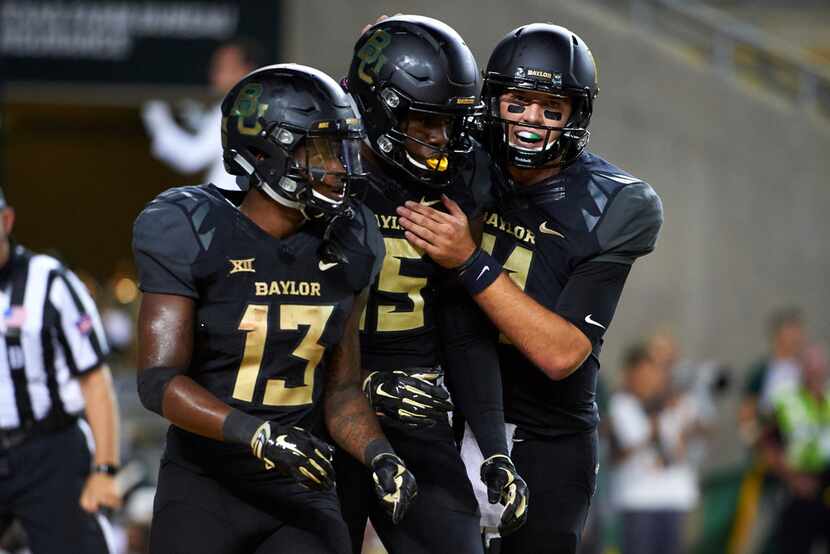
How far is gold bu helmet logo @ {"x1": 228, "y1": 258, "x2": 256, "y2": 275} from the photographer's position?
3801 millimetres

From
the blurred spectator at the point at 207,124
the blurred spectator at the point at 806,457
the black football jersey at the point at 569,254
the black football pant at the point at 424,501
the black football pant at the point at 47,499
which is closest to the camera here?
the black football pant at the point at 424,501

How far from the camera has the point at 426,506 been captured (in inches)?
163

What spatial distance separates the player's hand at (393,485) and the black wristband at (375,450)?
3 cm

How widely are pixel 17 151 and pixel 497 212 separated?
13190 millimetres

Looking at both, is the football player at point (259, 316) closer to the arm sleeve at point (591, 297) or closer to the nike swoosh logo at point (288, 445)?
the nike swoosh logo at point (288, 445)

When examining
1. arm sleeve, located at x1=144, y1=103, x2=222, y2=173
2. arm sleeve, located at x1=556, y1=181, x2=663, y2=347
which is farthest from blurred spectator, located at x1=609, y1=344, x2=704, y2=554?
arm sleeve, located at x1=556, y1=181, x2=663, y2=347

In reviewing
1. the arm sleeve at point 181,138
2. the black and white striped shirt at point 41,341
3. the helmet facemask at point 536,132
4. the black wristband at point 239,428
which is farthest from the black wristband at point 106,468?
the arm sleeve at point 181,138

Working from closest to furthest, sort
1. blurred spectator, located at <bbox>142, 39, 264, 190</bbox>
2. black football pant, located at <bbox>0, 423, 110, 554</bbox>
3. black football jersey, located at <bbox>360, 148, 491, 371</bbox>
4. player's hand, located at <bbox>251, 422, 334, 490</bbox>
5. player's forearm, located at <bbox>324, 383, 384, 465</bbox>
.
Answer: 1. player's hand, located at <bbox>251, 422, 334, 490</bbox>
2. player's forearm, located at <bbox>324, 383, 384, 465</bbox>
3. black football jersey, located at <bbox>360, 148, 491, 371</bbox>
4. black football pant, located at <bbox>0, 423, 110, 554</bbox>
5. blurred spectator, located at <bbox>142, 39, 264, 190</bbox>

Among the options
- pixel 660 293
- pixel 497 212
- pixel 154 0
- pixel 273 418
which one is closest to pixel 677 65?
pixel 660 293

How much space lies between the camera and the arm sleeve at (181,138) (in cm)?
1022

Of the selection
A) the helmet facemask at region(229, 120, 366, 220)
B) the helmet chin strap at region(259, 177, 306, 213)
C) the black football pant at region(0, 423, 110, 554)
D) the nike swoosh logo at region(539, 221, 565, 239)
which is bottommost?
the black football pant at region(0, 423, 110, 554)

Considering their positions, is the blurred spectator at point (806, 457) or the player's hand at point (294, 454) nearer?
the player's hand at point (294, 454)

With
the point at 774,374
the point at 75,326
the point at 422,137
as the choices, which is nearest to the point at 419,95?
the point at 422,137

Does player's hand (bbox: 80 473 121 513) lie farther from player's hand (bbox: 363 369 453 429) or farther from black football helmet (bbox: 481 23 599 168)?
black football helmet (bbox: 481 23 599 168)
